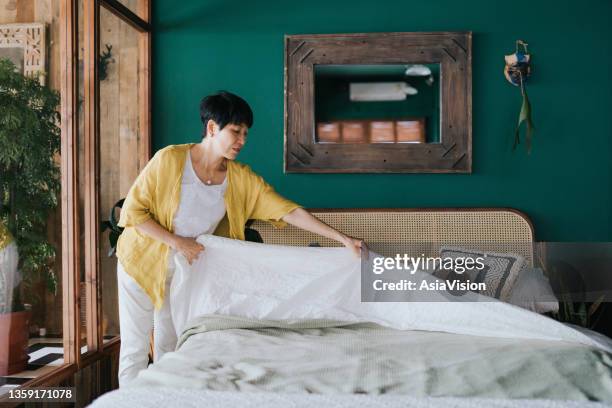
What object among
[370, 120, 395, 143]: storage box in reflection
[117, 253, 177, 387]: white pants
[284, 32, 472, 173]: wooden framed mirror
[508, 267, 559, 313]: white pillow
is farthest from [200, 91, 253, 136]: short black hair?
[508, 267, 559, 313]: white pillow

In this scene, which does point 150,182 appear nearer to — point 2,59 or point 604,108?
point 2,59

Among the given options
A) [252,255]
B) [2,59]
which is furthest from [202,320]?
[2,59]

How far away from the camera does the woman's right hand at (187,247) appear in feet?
7.17

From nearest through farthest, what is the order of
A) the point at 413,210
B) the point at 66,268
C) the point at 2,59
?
the point at 2,59
the point at 66,268
the point at 413,210

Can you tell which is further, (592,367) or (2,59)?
(2,59)

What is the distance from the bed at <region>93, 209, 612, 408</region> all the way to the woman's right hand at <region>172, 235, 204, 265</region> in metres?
0.25

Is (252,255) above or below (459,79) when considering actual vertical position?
below

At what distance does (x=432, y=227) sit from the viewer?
3.17 meters

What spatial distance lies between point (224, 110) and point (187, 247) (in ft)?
1.94

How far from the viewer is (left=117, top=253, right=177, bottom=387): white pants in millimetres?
2273

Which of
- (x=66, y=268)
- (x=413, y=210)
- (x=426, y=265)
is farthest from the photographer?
(x=413, y=210)

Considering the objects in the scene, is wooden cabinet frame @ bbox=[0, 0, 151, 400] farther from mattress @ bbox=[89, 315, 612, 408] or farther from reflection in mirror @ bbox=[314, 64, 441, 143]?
reflection in mirror @ bbox=[314, 64, 441, 143]

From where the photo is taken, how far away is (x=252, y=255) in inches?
88.7

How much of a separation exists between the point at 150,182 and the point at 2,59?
2.36ft
